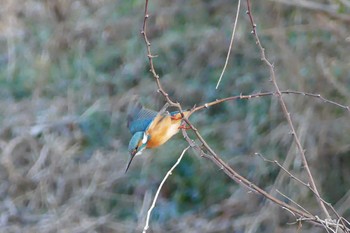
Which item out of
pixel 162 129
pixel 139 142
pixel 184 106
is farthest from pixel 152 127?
pixel 184 106

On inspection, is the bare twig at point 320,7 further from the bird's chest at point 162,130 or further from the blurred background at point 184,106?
the bird's chest at point 162,130

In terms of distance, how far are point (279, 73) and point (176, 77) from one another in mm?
952

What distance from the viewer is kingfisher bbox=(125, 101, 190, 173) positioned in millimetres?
2742

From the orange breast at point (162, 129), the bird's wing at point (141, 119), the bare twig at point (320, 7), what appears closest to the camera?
the orange breast at point (162, 129)

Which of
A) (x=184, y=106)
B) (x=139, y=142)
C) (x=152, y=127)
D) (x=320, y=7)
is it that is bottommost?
(x=184, y=106)

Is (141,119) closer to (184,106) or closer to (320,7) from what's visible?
(320,7)

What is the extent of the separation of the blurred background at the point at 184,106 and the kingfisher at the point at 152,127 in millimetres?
1480

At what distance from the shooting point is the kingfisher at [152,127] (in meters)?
2.74

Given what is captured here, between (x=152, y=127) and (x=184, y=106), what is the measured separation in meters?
2.31

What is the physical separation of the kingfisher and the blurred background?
148cm

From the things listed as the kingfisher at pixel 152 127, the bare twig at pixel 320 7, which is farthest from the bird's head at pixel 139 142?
the bare twig at pixel 320 7

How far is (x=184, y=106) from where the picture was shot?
519cm

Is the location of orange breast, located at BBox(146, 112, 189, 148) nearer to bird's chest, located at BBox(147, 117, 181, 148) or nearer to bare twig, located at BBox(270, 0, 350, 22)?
bird's chest, located at BBox(147, 117, 181, 148)

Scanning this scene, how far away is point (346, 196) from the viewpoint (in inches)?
174
